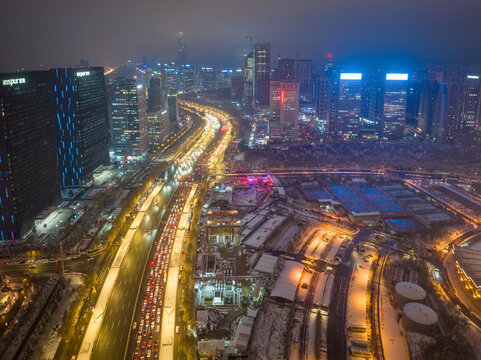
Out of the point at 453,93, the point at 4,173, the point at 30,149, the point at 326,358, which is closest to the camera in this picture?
the point at 326,358

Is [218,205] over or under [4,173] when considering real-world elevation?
under

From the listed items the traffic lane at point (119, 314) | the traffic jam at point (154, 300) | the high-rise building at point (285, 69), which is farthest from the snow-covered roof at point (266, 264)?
the high-rise building at point (285, 69)

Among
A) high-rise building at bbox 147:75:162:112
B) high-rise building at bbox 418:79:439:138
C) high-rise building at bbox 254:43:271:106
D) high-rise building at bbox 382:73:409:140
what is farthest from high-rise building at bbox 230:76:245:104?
high-rise building at bbox 418:79:439:138

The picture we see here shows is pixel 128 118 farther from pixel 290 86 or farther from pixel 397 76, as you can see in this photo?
pixel 397 76

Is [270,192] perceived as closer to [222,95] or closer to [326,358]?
[326,358]

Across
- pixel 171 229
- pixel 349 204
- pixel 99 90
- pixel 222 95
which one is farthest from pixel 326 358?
pixel 222 95

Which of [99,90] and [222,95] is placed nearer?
[99,90]

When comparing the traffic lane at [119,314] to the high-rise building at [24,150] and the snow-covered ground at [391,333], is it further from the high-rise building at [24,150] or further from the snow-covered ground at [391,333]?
the snow-covered ground at [391,333]

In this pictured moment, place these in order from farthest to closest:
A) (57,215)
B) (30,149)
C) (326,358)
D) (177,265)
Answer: (57,215), (30,149), (177,265), (326,358)
